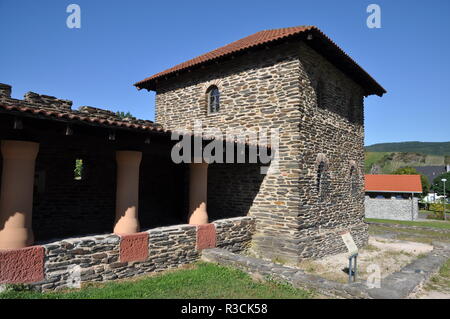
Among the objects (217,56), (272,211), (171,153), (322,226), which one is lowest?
(322,226)

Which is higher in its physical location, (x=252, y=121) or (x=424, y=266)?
(x=252, y=121)

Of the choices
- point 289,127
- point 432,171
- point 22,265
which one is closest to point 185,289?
point 22,265

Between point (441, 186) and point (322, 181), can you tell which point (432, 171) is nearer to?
point (441, 186)

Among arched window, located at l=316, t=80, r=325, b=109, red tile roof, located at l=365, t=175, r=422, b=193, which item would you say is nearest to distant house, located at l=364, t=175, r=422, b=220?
red tile roof, located at l=365, t=175, r=422, b=193

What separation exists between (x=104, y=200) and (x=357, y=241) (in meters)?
9.62

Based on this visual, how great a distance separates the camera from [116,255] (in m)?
5.60

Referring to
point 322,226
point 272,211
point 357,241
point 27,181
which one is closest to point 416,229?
point 357,241

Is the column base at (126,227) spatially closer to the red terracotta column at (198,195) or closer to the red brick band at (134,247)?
the red brick band at (134,247)

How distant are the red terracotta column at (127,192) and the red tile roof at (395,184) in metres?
28.5

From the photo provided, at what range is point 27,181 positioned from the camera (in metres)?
4.83

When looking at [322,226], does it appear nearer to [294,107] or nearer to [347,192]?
[347,192]

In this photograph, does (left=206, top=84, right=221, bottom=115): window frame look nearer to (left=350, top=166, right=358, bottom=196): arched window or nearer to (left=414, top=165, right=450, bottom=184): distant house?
(left=350, top=166, right=358, bottom=196): arched window

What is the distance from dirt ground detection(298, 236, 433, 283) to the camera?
7.42 meters

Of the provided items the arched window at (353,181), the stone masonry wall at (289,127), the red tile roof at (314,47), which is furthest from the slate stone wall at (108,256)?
the arched window at (353,181)
